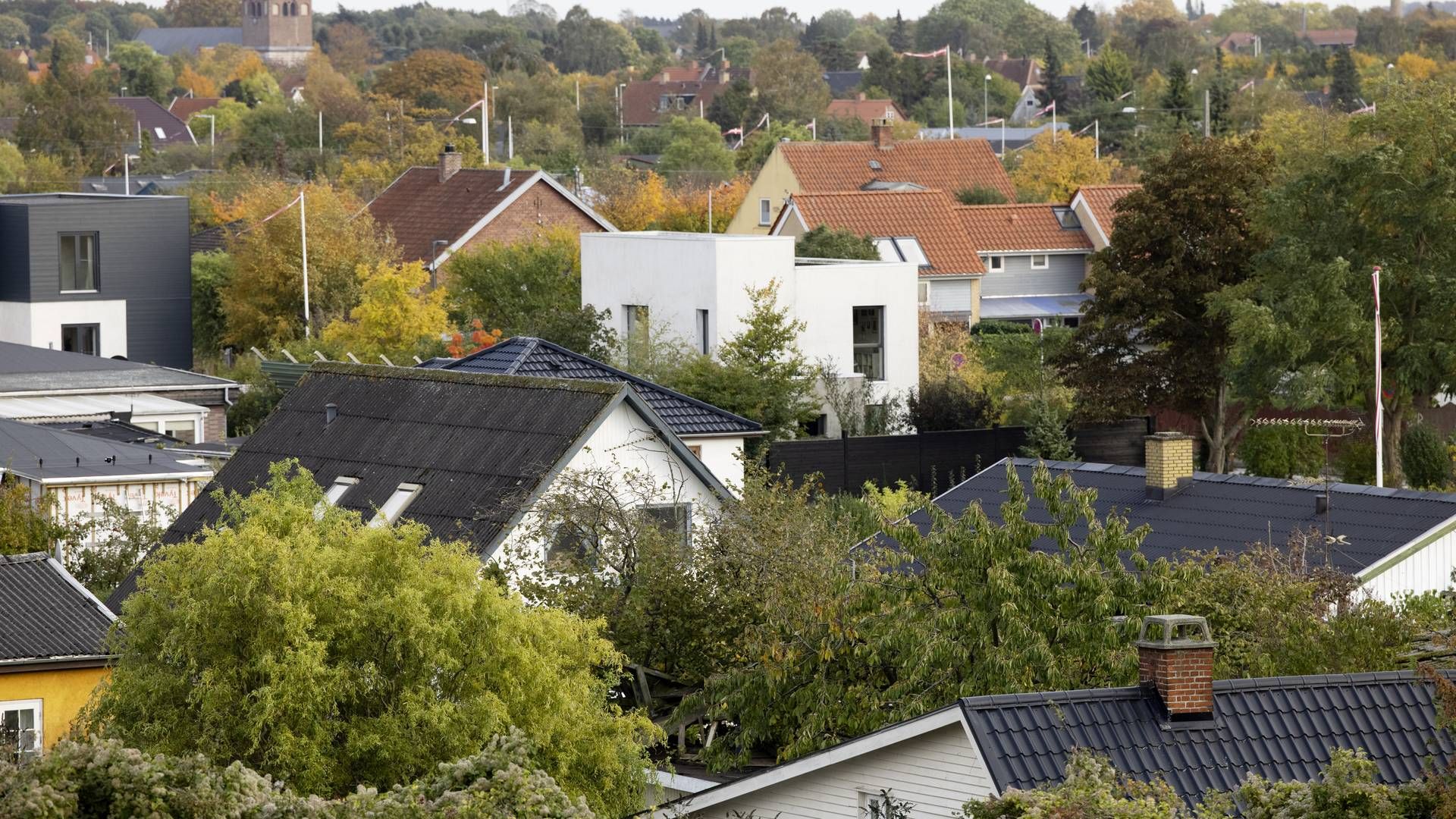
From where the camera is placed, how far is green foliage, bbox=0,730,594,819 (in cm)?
1154

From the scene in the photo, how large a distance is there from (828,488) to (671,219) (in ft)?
116

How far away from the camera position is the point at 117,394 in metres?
43.2

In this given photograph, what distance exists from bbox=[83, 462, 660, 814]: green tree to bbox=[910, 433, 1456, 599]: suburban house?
35.1 ft

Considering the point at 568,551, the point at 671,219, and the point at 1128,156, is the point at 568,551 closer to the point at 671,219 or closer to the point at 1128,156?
the point at 671,219

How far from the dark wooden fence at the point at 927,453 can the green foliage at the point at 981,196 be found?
37495 mm

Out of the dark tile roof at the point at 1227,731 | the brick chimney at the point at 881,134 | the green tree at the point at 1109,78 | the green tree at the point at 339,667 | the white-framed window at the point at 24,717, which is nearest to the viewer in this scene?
the dark tile roof at the point at 1227,731

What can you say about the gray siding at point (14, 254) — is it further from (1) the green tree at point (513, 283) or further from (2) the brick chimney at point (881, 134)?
(2) the brick chimney at point (881, 134)

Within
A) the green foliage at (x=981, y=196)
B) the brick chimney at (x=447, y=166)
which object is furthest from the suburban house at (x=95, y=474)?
the green foliage at (x=981, y=196)

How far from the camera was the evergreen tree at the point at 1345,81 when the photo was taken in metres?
131

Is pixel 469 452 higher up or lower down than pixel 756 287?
lower down

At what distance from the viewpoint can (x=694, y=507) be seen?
965 inches

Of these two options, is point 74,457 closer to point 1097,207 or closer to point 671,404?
point 671,404

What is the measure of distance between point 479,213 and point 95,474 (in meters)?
33.0

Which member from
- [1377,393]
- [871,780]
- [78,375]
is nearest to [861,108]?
[78,375]
